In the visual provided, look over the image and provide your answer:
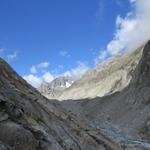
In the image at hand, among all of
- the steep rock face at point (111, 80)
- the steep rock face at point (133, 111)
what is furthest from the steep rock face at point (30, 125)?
the steep rock face at point (111, 80)

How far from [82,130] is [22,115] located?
5557 millimetres

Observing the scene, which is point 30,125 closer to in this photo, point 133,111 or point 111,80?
point 133,111

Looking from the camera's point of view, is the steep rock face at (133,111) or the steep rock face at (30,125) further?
the steep rock face at (133,111)

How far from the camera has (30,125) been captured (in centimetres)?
1577

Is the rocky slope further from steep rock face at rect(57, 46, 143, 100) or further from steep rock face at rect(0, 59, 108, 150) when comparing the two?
steep rock face at rect(0, 59, 108, 150)

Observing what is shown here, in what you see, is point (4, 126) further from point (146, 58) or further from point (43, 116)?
point (146, 58)

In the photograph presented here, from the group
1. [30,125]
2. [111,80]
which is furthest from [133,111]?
[111,80]

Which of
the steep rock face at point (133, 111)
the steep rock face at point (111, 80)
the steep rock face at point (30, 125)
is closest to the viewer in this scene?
the steep rock face at point (30, 125)

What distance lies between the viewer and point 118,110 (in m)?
99.1

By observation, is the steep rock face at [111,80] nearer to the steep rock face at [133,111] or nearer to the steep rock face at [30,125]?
the steep rock face at [133,111]

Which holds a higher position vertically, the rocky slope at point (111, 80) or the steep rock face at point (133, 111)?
the rocky slope at point (111, 80)

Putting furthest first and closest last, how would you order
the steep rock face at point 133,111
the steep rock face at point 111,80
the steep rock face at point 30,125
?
the steep rock face at point 111,80, the steep rock face at point 133,111, the steep rock face at point 30,125

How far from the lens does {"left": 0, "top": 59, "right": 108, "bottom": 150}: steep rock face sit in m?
14.3

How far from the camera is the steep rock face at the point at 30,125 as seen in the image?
46.8 ft
